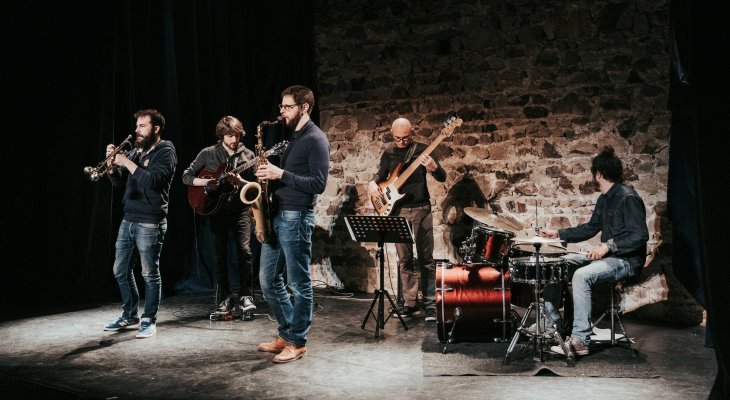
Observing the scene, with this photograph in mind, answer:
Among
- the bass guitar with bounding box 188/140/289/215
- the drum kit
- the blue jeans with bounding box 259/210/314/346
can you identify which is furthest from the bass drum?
the bass guitar with bounding box 188/140/289/215

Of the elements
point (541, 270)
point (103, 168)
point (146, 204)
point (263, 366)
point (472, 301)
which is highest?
point (103, 168)

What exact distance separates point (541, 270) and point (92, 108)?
505cm

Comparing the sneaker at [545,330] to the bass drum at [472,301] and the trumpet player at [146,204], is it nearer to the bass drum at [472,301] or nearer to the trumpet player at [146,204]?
the bass drum at [472,301]

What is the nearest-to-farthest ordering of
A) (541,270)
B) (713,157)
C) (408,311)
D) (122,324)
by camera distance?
(713,157)
(541,270)
(122,324)
(408,311)

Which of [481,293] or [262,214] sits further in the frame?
[481,293]

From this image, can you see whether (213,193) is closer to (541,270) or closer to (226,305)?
(226,305)

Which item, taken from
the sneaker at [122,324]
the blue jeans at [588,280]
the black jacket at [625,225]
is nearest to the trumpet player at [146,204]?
the sneaker at [122,324]

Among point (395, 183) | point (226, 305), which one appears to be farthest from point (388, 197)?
point (226, 305)

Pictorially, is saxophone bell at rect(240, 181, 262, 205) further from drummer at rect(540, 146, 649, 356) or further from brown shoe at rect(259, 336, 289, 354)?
drummer at rect(540, 146, 649, 356)

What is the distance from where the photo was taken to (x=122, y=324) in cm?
546

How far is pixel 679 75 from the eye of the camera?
435 cm

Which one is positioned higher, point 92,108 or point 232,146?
point 92,108

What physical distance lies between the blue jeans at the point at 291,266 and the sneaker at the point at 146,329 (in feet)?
4.56

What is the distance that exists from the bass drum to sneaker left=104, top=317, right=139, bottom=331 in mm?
2654
